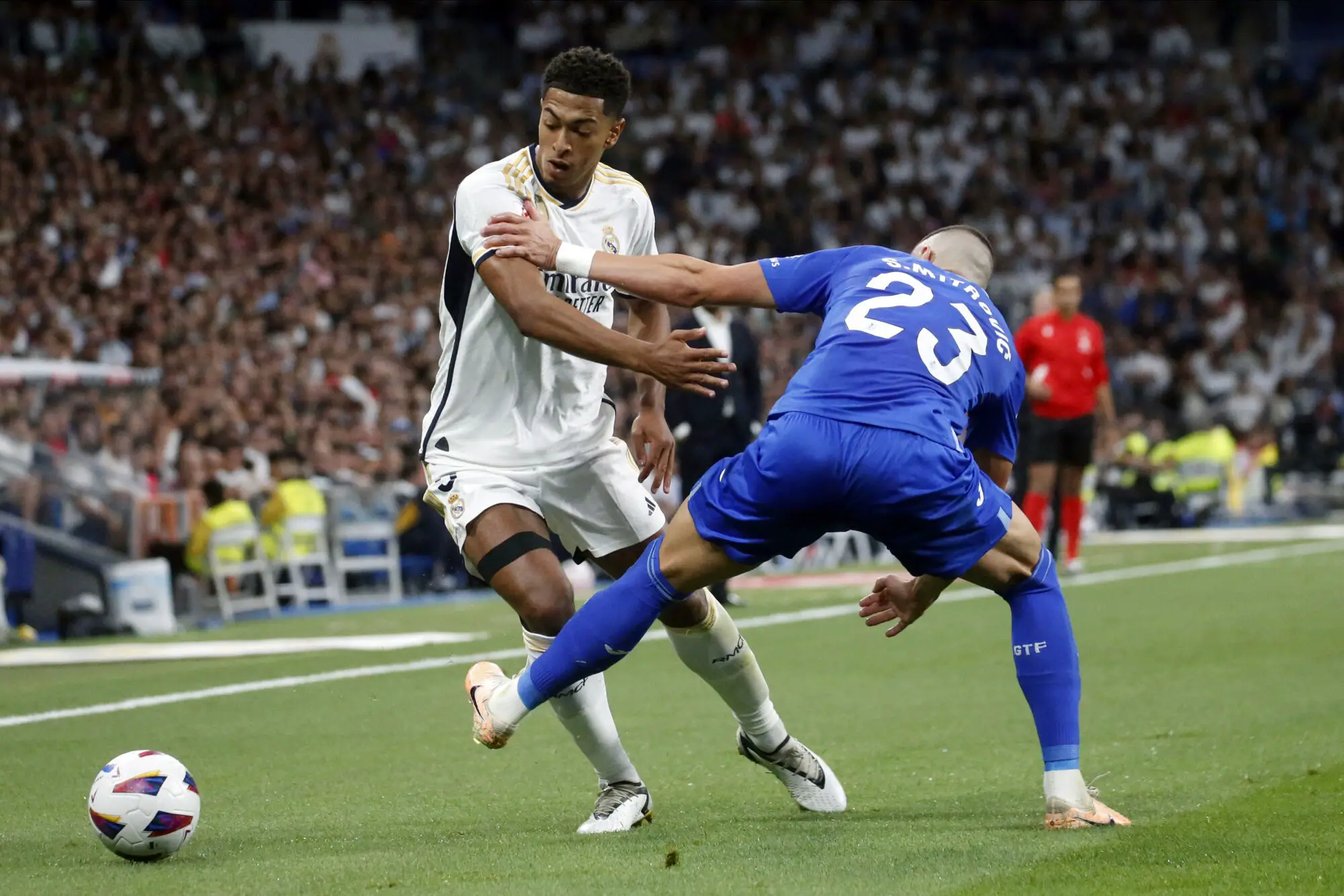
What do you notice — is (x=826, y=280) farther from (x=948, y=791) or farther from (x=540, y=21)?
(x=540, y=21)

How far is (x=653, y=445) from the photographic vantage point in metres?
6.19

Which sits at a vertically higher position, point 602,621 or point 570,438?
point 570,438

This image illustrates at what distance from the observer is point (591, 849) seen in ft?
16.8

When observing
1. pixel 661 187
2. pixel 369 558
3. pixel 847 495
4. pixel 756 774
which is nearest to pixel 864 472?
pixel 847 495

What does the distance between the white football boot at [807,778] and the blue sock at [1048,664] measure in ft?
2.73

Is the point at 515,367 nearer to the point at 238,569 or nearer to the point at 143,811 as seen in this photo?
the point at 143,811

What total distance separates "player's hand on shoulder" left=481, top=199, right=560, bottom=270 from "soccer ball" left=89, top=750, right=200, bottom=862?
184cm

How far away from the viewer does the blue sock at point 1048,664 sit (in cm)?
530

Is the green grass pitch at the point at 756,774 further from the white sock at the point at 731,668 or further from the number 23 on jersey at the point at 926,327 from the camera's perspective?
the number 23 on jersey at the point at 926,327

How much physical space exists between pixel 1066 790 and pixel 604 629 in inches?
56.9

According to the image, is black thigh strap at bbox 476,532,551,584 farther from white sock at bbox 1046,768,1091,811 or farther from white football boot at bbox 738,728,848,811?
white sock at bbox 1046,768,1091,811

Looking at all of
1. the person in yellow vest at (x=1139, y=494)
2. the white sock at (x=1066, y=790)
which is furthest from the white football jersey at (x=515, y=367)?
the person in yellow vest at (x=1139, y=494)

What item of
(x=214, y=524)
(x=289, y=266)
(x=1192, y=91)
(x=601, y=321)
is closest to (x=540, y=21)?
(x=289, y=266)

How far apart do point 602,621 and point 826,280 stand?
1193 mm
